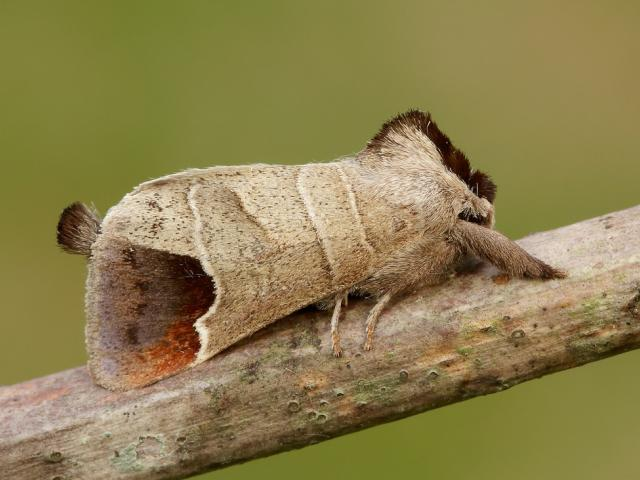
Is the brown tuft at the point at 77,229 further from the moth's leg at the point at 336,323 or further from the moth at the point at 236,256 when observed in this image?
the moth's leg at the point at 336,323

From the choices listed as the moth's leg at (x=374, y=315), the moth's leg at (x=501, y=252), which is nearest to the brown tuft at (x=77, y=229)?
the moth's leg at (x=374, y=315)

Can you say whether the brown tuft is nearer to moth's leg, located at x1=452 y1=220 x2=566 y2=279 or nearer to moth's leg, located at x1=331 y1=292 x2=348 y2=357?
moth's leg, located at x1=331 y1=292 x2=348 y2=357

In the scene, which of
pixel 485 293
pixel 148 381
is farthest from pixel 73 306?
pixel 485 293

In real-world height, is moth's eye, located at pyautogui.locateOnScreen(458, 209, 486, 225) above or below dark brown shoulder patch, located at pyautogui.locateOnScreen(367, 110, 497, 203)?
below

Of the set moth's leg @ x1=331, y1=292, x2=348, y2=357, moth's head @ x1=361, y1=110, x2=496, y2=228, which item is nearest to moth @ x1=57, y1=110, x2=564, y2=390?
moth's leg @ x1=331, y1=292, x2=348, y2=357

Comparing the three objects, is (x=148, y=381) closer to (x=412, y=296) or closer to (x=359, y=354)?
(x=359, y=354)

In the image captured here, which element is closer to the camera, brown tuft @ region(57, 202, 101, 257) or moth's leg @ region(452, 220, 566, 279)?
moth's leg @ region(452, 220, 566, 279)

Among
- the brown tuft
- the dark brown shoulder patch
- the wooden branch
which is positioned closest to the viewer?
the wooden branch
